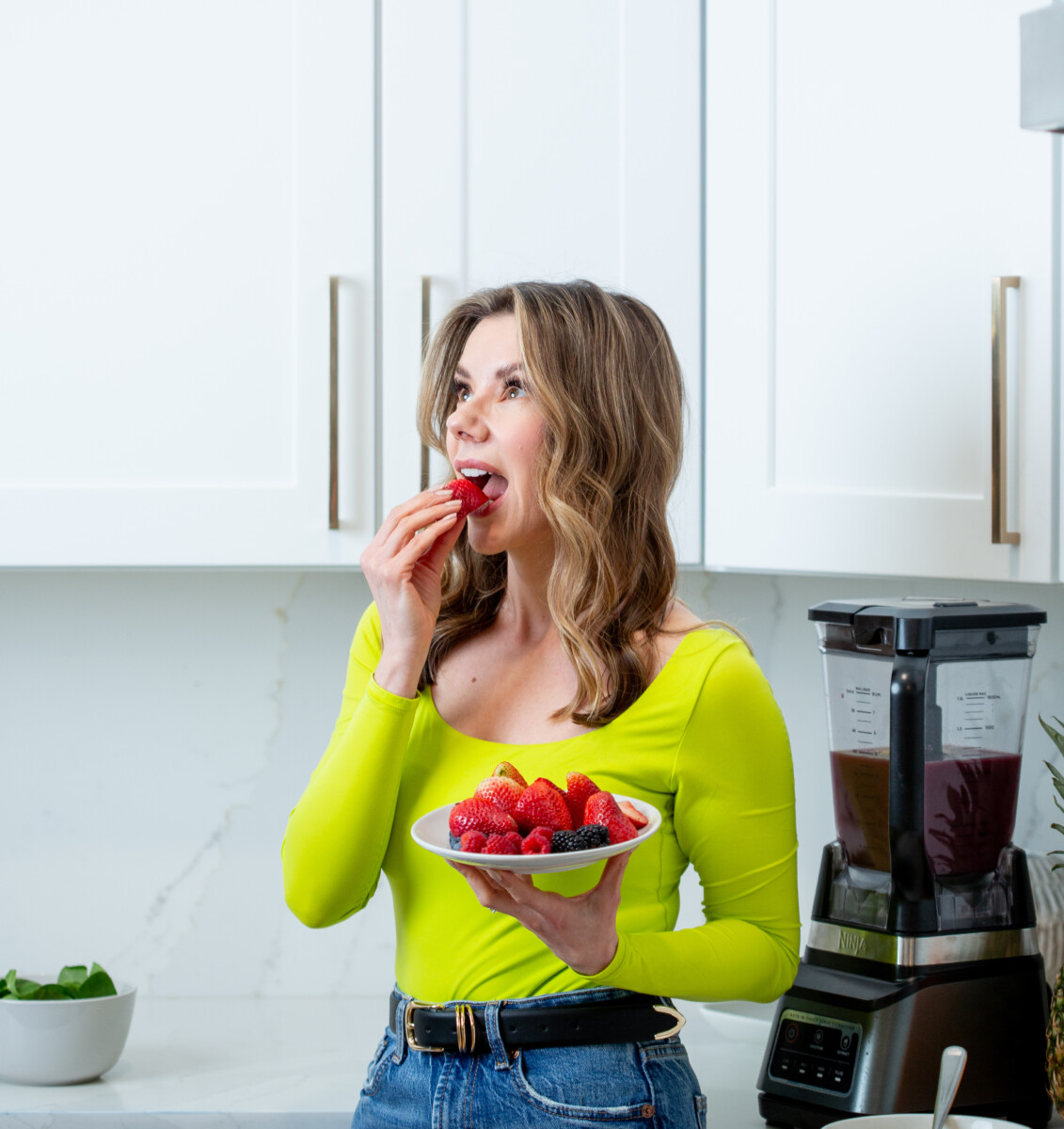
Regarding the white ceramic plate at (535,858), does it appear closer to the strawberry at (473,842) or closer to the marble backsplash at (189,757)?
the strawberry at (473,842)

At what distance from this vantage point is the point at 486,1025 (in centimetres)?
110

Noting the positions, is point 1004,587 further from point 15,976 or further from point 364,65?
point 15,976

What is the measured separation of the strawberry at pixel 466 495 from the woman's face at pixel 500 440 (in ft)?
0.04

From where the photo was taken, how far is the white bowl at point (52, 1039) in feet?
5.08

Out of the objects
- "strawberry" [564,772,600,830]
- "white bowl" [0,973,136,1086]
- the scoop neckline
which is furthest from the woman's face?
"white bowl" [0,973,136,1086]

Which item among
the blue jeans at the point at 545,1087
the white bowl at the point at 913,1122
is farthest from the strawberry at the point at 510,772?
the white bowl at the point at 913,1122

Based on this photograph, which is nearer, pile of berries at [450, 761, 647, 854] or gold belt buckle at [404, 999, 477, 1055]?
pile of berries at [450, 761, 647, 854]

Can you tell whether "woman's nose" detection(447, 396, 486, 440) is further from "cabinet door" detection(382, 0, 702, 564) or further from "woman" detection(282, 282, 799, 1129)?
"cabinet door" detection(382, 0, 702, 564)

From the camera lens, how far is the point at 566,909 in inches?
38.3

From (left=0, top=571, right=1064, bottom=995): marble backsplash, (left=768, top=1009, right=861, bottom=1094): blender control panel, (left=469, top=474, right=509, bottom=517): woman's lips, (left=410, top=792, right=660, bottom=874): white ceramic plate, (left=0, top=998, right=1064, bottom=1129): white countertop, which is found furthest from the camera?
(left=0, top=571, right=1064, bottom=995): marble backsplash

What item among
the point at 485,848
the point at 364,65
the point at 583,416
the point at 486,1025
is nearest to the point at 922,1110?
the point at 486,1025

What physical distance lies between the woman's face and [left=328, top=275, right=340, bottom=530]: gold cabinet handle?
1.08ft

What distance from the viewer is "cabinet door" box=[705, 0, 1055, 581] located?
1315 millimetres

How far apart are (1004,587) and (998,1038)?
650mm
